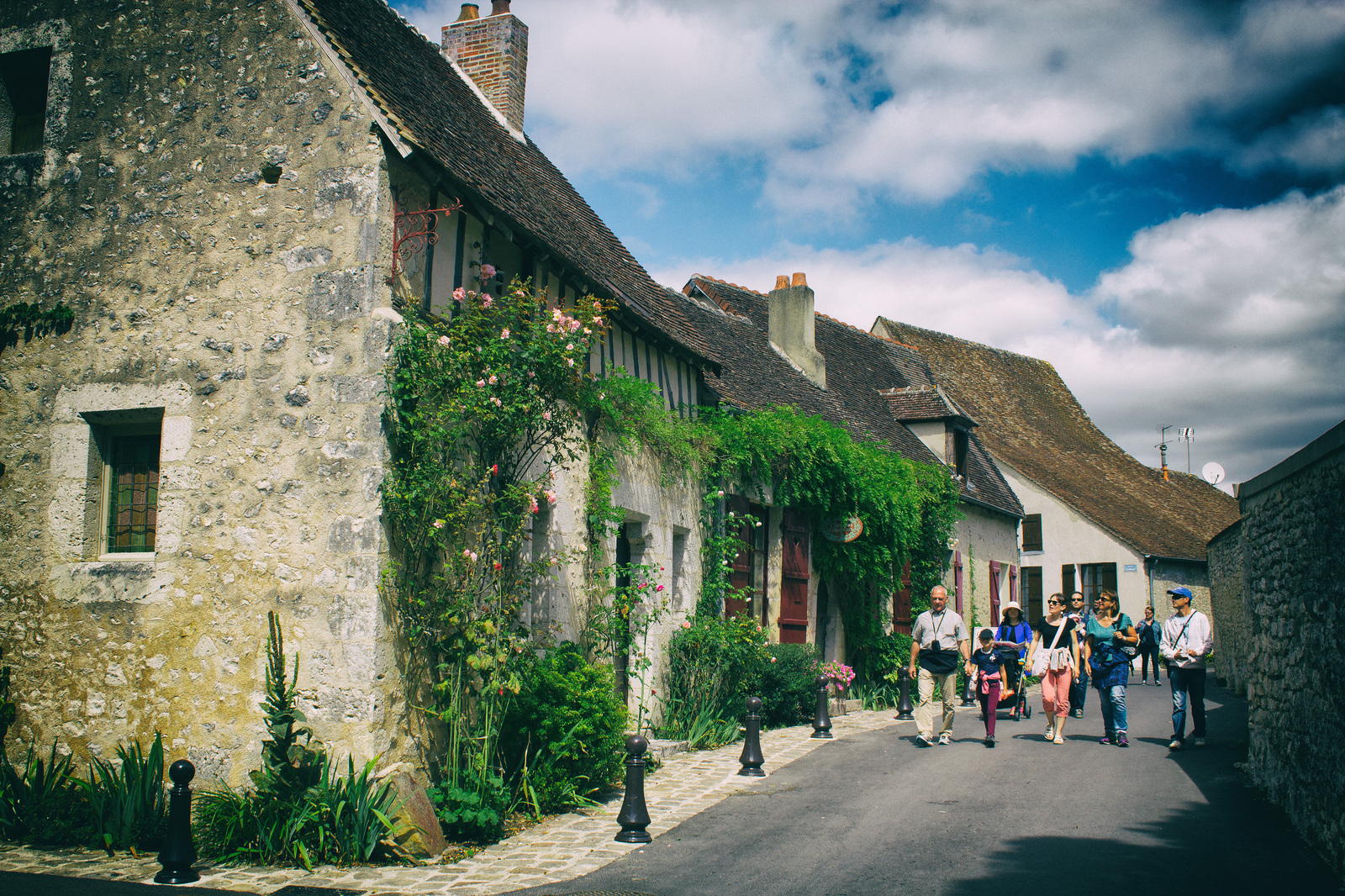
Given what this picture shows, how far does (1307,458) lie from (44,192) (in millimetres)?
8662

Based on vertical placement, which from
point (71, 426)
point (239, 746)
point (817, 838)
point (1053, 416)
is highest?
point (1053, 416)

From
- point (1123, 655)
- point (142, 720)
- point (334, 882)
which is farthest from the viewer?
point (1123, 655)

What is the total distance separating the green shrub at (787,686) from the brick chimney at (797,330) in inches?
241

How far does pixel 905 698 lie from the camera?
40.6ft

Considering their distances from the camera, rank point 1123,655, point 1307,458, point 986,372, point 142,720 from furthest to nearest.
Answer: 1. point 986,372
2. point 1123,655
3. point 142,720
4. point 1307,458

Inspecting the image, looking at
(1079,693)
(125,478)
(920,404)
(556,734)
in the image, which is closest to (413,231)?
(125,478)

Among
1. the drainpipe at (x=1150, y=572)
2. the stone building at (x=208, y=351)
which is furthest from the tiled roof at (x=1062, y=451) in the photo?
the stone building at (x=208, y=351)

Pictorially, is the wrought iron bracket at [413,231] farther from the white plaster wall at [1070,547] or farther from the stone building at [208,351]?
the white plaster wall at [1070,547]

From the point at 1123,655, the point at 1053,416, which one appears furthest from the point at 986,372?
the point at 1123,655

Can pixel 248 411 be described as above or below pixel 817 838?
above

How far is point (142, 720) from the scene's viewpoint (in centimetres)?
643

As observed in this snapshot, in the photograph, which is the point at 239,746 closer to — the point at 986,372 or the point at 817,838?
the point at 817,838

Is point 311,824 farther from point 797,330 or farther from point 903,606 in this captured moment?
point 797,330

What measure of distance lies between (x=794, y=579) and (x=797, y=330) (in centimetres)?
521
